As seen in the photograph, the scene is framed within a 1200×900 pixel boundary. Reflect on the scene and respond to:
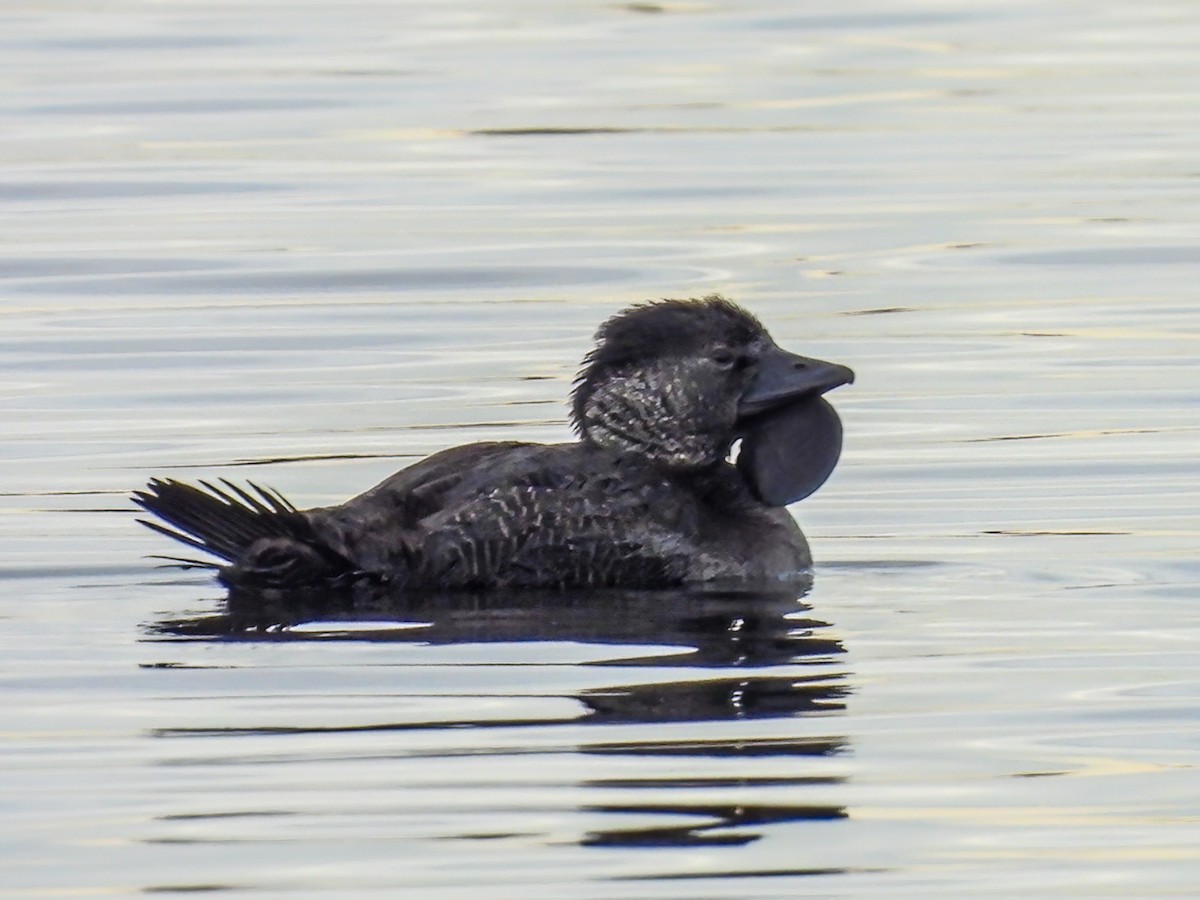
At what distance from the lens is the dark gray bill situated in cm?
959

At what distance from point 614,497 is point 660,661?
127cm

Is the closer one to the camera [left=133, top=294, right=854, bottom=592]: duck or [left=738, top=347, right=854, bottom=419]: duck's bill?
[left=133, top=294, right=854, bottom=592]: duck

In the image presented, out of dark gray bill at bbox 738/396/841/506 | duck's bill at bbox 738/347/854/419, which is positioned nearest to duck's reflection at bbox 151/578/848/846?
dark gray bill at bbox 738/396/841/506

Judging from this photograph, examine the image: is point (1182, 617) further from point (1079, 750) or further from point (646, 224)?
point (646, 224)

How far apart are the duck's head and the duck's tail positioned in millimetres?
1088

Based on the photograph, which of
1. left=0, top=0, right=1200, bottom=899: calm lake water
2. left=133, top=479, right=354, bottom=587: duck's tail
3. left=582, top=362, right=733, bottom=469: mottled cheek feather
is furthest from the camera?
left=582, top=362, right=733, bottom=469: mottled cheek feather

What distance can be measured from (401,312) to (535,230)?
2297 mm

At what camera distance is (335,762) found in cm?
679

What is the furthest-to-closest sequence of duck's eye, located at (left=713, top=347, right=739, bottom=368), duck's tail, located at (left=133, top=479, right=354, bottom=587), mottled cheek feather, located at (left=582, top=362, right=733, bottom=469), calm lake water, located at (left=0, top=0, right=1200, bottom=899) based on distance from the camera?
duck's eye, located at (left=713, top=347, right=739, bottom=368)
mottled cheek feather, located at (left=582, top=362, right=733, bottom=469)
duck's tail, located at (left=133, top=479, right=354, bottom=587)
calm lake water, located at (left=0, top=0, right=1200, bottom=899)

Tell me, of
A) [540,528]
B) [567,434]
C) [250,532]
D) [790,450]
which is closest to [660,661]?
[540,528]

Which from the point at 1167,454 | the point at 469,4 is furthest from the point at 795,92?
the point at 1167,454

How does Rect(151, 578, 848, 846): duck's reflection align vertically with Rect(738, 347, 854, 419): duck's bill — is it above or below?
below

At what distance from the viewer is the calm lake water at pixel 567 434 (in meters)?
6.38

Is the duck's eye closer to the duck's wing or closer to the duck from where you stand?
the duck
